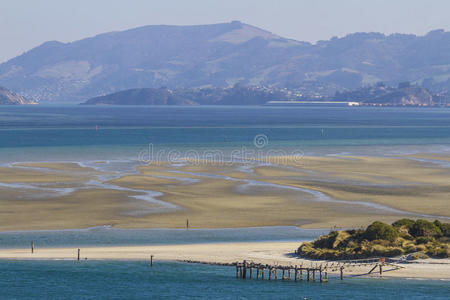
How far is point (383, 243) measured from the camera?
58.4 m

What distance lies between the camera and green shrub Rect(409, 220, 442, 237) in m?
60.9

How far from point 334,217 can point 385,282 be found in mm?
23113

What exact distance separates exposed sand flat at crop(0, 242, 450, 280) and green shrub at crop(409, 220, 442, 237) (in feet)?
15.5

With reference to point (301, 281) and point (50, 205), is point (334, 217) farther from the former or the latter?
point (50, 205)

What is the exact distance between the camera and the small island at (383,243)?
5750 centimetres

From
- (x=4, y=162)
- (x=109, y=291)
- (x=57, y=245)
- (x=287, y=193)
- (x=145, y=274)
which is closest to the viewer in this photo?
(x=109, y=291)

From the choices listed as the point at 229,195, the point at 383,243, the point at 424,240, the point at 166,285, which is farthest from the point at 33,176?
the point at 424,240

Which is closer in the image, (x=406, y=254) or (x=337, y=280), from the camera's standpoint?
(x=337, y=280)

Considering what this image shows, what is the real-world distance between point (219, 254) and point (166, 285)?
23.8ft

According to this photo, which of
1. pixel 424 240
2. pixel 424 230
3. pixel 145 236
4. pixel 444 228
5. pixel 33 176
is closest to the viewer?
pixel 424 240

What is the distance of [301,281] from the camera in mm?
53969

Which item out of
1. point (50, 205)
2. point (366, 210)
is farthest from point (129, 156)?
point (366, 210)

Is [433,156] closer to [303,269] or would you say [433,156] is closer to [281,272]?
[281,272]

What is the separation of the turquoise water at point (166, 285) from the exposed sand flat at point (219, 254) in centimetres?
155
